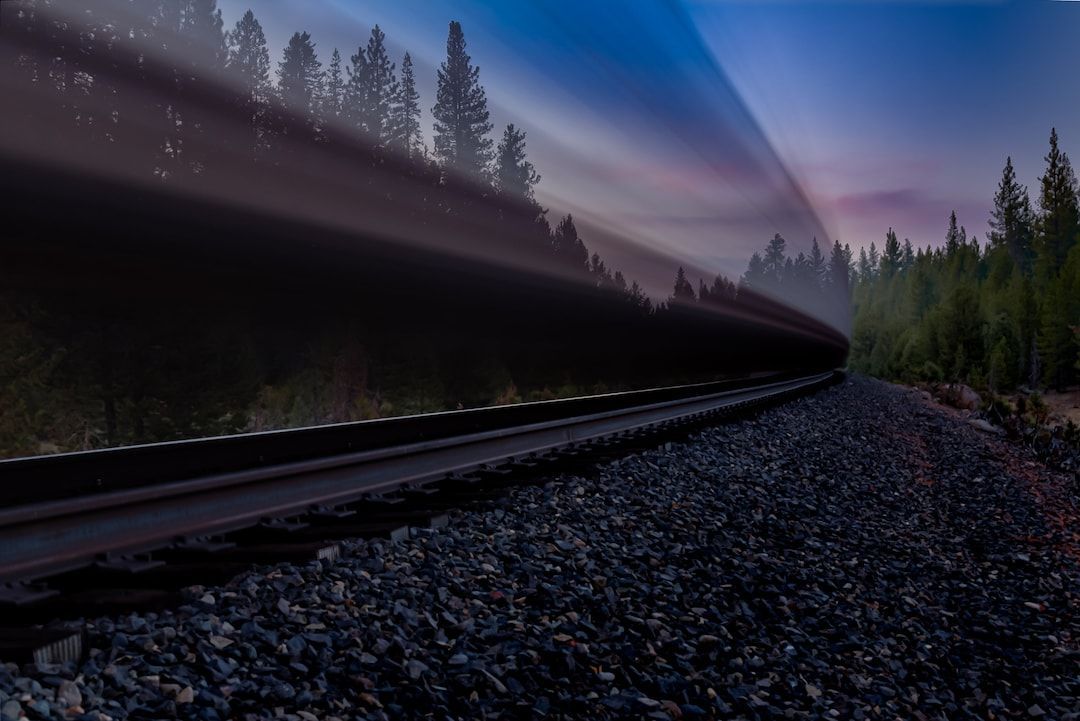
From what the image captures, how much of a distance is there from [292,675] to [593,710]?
115 cm

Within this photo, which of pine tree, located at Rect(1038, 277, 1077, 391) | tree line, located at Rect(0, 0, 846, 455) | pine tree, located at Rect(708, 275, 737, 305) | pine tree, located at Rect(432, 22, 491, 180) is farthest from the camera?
pine tree, located at Rect(1038, 277, 1077, 391)

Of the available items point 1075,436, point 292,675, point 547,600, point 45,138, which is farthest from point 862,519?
point 1075,436

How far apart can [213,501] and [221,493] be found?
0.11 m

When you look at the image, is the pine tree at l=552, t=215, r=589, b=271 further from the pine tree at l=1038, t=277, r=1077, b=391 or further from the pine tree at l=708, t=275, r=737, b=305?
the pine tree at l=1038, t=277, r=1077, b=391

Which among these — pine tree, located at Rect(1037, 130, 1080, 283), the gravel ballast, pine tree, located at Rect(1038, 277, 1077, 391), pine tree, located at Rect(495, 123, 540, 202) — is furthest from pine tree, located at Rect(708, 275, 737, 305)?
pine tree, located at Rect(1037, 130, 1080, 283)

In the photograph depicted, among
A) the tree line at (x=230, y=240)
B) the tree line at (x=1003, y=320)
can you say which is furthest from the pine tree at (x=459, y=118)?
the tree line at (x=1003, y=320)

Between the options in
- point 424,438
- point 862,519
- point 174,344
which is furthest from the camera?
point 174,344

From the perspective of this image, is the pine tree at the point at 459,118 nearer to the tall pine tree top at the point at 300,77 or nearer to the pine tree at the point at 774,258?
the tall pine tree top at the point at 300,77

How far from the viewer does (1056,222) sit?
110688 mm

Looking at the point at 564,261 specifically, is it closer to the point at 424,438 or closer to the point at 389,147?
the point at 389,147

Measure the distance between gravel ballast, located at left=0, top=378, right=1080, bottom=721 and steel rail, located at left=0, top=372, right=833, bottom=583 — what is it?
28.1 inches

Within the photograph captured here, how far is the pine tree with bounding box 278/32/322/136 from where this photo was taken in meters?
10.9

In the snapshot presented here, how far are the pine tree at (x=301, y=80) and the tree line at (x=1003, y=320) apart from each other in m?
51.7

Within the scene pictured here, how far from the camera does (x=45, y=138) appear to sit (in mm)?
10766
